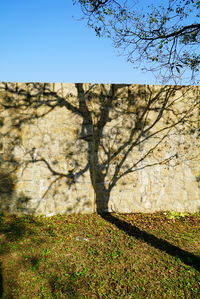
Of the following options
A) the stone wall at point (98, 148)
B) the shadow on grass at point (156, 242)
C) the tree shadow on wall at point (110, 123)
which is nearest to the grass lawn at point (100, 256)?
the shadow on grass at point (156, 242)

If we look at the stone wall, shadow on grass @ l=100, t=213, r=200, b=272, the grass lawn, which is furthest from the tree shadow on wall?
the grass lawn

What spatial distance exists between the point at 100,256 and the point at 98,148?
2.60 meters

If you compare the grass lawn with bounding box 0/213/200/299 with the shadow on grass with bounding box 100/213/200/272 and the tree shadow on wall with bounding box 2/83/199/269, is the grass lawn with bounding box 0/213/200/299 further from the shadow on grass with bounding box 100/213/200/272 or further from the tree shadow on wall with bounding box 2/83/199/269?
the tree shadow on wall with bounding box 2/83/199/269

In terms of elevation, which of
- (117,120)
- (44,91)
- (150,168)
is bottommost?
(150,168)

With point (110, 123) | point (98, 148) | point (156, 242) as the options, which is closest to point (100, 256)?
point (156, 242)

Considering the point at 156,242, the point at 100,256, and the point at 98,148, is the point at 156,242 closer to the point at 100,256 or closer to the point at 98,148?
the point at 100,256

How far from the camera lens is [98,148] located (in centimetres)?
594

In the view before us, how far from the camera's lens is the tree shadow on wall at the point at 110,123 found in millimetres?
5746

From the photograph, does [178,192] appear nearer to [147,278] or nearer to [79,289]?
[147,278]

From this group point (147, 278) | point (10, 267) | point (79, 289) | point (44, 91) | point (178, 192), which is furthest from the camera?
point (178, 192)

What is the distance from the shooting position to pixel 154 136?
20.1ft

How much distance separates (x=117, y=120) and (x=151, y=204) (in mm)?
2244

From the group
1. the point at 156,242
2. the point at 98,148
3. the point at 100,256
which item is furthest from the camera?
the point at 98,148

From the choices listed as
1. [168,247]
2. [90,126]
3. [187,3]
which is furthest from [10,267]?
[187,3]
